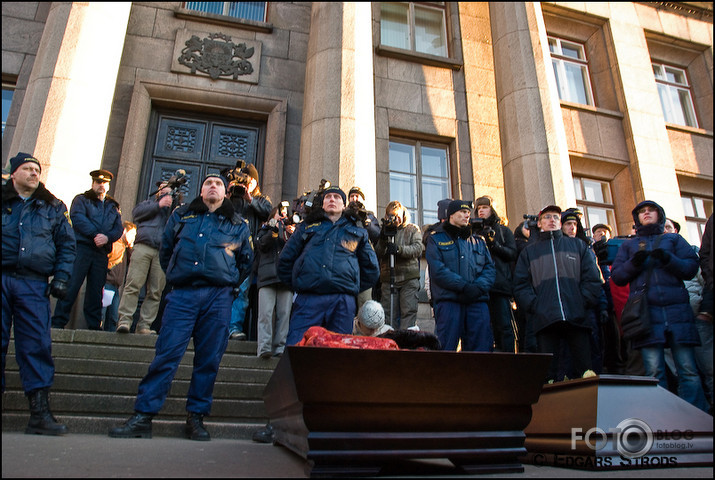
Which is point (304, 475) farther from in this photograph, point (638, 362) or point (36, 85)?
point (36, 85)

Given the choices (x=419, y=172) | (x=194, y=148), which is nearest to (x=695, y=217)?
(x=419, y=172)

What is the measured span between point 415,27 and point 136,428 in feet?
36.3

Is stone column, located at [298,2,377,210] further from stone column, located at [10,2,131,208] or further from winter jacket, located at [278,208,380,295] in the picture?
stone column, located at [10,2,131,208]

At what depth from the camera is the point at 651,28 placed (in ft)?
43.8

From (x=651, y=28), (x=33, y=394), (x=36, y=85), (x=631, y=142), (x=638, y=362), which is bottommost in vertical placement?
(x=33, y=394)

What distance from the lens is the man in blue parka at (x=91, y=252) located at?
5.68 m

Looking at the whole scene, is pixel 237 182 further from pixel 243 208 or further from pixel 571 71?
pixel 571 71

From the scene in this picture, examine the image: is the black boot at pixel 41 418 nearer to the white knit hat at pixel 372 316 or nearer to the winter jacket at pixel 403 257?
the white knit hat at pixel 372 316

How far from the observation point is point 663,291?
481cm

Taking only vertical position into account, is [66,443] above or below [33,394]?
below

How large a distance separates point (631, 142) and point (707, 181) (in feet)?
8.44

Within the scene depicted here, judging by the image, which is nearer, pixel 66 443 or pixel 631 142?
pixel 66 443

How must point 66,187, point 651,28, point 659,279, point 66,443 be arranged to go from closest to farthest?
point 66,443 → point 659,279 → point 66,187 → point 651,28

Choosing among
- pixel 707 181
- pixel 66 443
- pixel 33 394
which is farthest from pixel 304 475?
pixel 707 181
